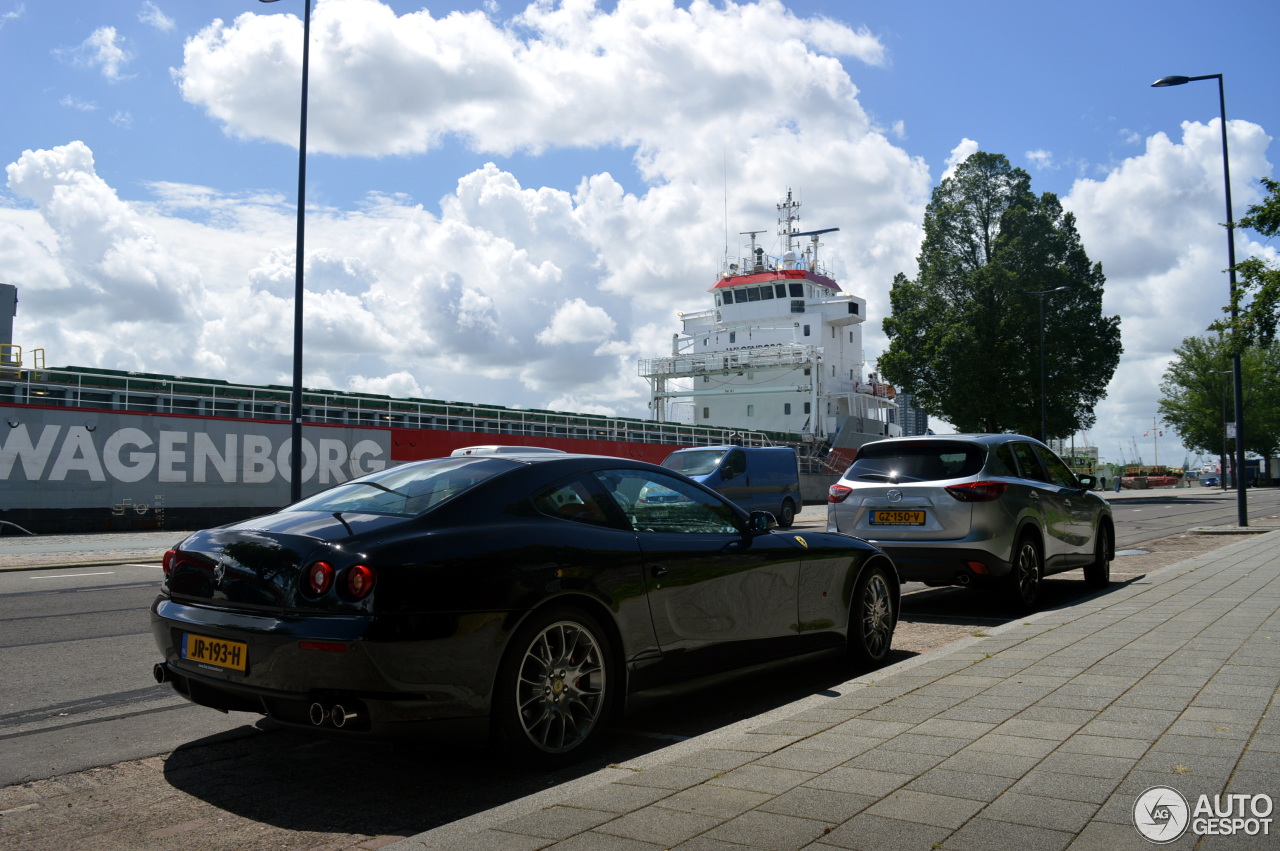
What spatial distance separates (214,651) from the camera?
12.4ft

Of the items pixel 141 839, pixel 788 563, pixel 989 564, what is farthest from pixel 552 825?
pixel 989 564

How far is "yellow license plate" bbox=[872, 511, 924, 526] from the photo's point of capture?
27.3ft

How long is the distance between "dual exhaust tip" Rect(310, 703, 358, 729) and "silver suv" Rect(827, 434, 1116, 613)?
569cm

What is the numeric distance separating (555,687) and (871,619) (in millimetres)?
2752

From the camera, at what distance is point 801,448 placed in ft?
136

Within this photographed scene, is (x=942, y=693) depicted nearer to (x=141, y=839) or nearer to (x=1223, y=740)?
(x=1223, y=740)

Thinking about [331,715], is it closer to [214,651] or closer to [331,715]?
[331,715]

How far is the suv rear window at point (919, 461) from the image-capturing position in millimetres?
8469

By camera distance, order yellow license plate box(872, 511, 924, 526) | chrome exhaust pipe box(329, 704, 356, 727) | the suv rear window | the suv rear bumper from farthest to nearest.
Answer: the suv rear window
yellow license plate box(872, 511, 924, 526)
the suv rear bumper
chrome exhaust pipe box(329, 704, 356, 727)

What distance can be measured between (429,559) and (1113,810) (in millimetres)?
2512

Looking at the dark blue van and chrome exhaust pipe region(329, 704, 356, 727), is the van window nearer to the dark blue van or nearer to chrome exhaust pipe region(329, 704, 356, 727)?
the dark blue van

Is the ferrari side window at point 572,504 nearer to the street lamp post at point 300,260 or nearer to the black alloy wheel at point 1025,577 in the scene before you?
the black alloy wheel at point 1025,577

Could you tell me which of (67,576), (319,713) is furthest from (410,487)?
(67,576)

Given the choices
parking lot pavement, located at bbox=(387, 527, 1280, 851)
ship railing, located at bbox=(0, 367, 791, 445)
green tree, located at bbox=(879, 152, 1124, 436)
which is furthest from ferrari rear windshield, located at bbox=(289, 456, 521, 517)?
green tree, located at bbox=(879, 152, 1124, 436)
